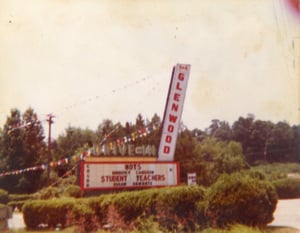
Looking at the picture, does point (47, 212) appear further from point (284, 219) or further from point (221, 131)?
point (221, 131)

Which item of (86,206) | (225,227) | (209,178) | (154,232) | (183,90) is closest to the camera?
(154,232)

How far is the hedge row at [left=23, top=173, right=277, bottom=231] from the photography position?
1059 cm

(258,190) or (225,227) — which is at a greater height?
(258,190)

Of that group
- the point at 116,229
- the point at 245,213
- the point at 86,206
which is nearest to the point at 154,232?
the point at 116,229

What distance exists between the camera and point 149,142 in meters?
32.1

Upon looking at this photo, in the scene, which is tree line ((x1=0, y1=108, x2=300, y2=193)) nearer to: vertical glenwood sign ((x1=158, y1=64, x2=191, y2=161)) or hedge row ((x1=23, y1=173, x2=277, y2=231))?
vertical glenwood sign ((x1=158, y1=64, x2=191, y2=161))

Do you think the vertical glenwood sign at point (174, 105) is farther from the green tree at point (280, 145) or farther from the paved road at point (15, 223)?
the green tree at point (280, 145)

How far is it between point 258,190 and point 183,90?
272 inches

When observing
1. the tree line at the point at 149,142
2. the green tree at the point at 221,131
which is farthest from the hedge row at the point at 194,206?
the green tree at the point at 221,131

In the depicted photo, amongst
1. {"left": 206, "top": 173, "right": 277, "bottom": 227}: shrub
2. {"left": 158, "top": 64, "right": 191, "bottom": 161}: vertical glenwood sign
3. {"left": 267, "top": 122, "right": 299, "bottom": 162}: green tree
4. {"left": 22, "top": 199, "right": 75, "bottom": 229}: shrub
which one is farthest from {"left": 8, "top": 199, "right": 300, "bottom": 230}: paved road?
{"left": 267, "top": 122, "right": 299, "bottom": 162}: green tree

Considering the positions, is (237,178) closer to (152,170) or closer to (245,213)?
(245,213)

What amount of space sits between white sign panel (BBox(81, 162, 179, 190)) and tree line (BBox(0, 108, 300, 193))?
9.13 metres

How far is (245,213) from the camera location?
1056cm

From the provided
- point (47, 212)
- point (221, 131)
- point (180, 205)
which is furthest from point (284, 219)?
point (221, 131)
